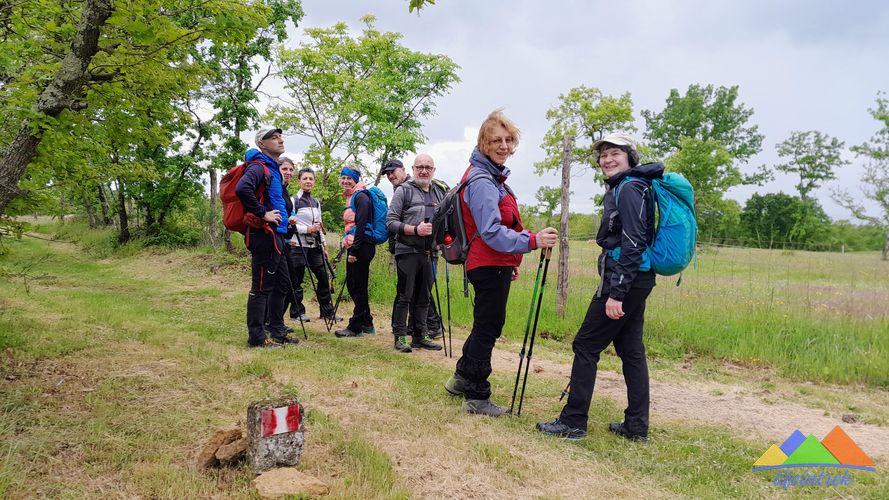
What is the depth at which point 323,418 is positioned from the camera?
11.9 feet

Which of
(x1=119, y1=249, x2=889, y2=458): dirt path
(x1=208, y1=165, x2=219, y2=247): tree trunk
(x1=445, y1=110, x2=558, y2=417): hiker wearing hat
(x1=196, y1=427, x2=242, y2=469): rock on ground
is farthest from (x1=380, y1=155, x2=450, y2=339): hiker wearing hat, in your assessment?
(x1=208, y1=165, x2=219, y2=247): tree trunk

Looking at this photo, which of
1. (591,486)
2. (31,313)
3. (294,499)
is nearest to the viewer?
(294,499)

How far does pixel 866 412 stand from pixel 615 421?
271cm

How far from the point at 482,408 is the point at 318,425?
1.32 metres

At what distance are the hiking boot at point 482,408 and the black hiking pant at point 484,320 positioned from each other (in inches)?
1.6

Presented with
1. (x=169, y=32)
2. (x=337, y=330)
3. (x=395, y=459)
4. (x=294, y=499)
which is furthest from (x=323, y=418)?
(x=337, y=330)

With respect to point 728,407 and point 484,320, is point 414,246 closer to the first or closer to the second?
point 484,320

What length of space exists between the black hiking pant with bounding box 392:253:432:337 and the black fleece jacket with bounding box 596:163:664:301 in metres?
2.93

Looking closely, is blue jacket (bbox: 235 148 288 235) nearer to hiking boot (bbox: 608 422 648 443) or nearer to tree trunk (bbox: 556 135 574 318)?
hiking boot (bbox: 608 422 648 443)

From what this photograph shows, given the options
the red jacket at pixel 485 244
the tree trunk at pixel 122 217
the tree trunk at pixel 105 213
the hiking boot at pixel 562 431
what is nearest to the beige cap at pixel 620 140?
the red jacket at pixel 485 244

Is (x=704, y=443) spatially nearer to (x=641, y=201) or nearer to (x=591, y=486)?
(x=591, y=486)

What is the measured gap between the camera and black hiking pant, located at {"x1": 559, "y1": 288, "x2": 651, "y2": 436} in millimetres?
3671

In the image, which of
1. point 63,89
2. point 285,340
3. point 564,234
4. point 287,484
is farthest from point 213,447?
point 564,234

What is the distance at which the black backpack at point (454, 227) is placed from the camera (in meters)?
3.88
